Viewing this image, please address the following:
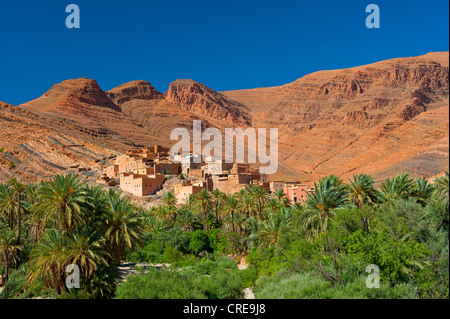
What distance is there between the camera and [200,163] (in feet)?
288

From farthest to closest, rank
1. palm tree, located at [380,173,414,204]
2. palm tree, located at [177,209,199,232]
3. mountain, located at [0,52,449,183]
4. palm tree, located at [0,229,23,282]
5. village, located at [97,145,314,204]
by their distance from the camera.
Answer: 1. mountain, located at [0,52,449,183]
2. village, located at [97,145,314,204]
3. palm tree, located at [177,209,199,232]
4. palm tree, located at [380,173,414,204]
5. palm tree, located at [0,229,23,282]

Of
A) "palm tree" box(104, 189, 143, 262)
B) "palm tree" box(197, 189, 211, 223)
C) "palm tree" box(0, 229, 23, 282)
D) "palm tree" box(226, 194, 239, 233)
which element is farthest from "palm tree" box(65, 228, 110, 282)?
"palm tree" box(197, 189, 211, 223)

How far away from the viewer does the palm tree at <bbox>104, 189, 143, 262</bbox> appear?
30.0 metres

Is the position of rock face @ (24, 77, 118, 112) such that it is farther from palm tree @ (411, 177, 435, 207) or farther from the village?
palm tree @ (411, 177, 435, 207)

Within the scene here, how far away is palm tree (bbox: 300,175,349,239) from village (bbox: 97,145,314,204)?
111 ft

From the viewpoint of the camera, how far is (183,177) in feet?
257

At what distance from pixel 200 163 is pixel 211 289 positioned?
59041 millimetres

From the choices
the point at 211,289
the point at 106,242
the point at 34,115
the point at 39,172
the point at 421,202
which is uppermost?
the point at 34,115

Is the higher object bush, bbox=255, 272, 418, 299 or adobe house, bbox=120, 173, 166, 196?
adobe house, bbox=120, 173, 166, 196

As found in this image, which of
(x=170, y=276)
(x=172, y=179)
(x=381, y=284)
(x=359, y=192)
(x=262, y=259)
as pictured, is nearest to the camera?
(x=381, y=284)

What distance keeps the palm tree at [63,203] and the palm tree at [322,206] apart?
15.6 metres
